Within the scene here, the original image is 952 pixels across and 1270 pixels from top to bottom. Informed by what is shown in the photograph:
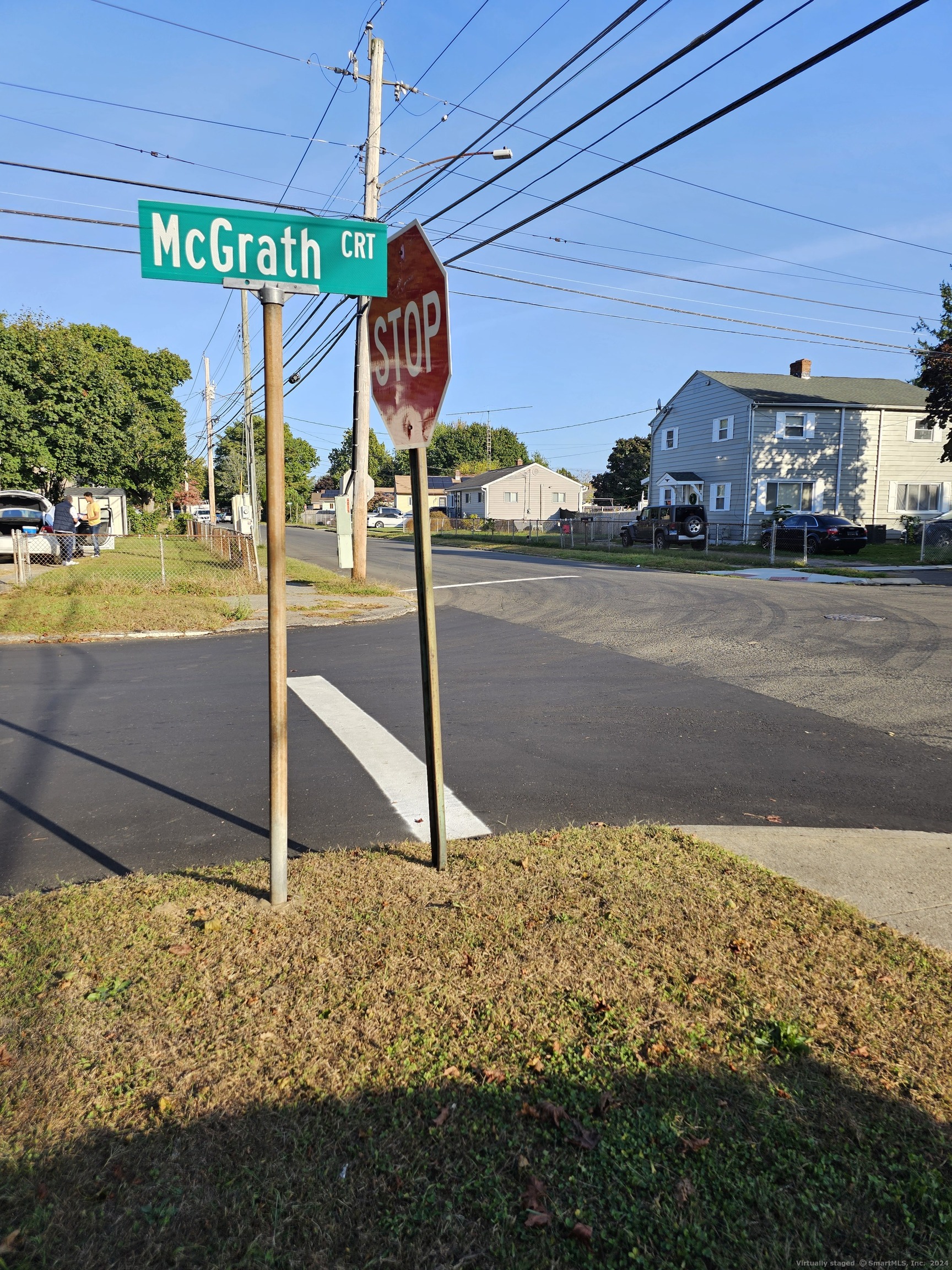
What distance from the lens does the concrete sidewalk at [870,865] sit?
12.2 ft

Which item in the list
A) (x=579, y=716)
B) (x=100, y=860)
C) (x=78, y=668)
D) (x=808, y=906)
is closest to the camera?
(x=808, y=906)

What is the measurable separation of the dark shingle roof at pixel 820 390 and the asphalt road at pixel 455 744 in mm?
25995

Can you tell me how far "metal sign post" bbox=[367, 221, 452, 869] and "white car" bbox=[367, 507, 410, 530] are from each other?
6912cm

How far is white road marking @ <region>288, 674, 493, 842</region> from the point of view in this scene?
4.94 metres

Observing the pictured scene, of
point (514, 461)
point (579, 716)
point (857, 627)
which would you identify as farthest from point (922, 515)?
point (514, 461)

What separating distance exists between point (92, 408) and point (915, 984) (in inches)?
1286

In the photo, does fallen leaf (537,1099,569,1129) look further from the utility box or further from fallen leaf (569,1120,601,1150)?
the utility box

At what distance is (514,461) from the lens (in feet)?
409

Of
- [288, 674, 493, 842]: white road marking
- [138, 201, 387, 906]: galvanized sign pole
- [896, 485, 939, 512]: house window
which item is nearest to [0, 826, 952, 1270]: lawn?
[138, 201, 387, 906]: galvanized sign pole

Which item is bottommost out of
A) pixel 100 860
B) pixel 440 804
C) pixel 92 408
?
pixel 100 860

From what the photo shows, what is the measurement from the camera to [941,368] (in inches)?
1184

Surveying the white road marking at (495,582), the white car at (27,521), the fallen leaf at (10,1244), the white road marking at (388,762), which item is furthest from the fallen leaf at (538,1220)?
the white car at (27,521)

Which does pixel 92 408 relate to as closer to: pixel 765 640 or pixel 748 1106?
pixel 765 640

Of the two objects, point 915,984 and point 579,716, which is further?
point 579,716
